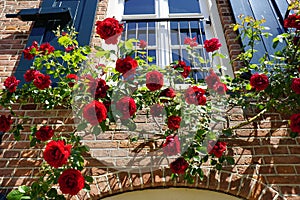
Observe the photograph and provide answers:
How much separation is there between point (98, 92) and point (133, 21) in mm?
1973

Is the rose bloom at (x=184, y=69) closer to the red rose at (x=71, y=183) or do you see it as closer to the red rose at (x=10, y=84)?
the red rose at (x=71, y=183)

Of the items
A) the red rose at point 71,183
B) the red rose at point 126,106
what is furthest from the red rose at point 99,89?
the red rose at point 71,183

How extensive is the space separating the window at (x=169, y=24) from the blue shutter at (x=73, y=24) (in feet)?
1.26

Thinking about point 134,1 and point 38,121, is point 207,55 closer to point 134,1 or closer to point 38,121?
point 134,1

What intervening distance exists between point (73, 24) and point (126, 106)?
186cm

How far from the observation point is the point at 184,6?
4.22m

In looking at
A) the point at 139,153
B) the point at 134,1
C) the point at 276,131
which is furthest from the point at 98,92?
the point at 134,1

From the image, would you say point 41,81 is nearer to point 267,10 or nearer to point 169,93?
point 169,93

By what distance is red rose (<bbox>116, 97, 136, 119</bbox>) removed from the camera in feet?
6.82

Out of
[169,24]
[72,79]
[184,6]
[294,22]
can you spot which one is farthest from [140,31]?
[294,22]

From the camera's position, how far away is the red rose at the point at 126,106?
2080 mm

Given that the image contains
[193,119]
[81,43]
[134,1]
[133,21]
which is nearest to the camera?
[193,119]

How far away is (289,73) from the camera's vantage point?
2707 millimetres

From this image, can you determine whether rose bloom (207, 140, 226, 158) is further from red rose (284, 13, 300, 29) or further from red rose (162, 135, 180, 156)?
red rose (284, 13, 300, 29)
